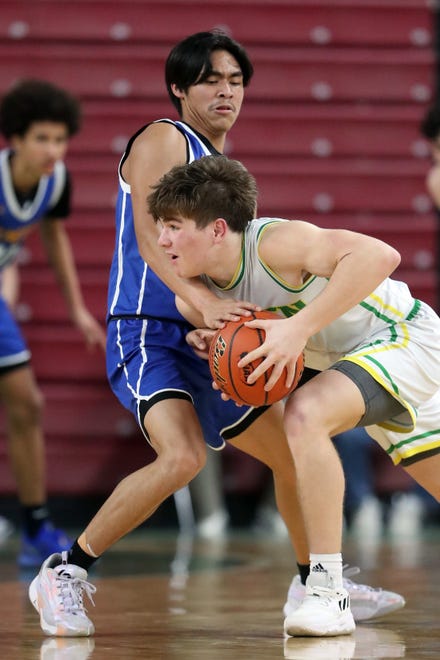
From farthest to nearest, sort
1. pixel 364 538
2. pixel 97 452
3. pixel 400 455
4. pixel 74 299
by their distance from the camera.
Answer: pixel 97 452, pixel 364 538, pixel 74 299, pixel 400 455

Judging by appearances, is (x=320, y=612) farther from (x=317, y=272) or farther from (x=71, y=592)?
(x=317, y=272)

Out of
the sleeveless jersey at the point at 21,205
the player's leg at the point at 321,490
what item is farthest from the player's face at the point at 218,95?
the sleeveless jersey at the point at 21,205

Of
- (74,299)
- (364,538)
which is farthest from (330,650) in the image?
(364,538)

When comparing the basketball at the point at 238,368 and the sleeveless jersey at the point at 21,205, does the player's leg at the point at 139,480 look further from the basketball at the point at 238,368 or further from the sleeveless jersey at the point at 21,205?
the sleeveless jersey at the point at 21,205

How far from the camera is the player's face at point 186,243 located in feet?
11.8

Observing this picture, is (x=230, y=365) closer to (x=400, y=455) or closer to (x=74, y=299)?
(x=400, y=455)

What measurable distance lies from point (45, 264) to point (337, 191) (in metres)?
2.00

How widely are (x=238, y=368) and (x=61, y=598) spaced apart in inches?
35.0

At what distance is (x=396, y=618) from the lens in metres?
3.97

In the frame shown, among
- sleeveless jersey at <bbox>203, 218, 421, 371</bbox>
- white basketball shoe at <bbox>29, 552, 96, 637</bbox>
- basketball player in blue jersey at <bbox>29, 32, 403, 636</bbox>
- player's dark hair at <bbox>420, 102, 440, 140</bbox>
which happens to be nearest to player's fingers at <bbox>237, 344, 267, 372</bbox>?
basketball player in blue jersey at <bbox>29, 32, 403, 636</bbox>

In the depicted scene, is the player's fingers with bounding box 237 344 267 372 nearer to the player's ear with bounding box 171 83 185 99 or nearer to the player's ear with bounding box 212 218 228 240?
the player's ear with bounding box 212 218 228 240

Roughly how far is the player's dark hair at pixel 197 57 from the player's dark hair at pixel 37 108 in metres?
2.06

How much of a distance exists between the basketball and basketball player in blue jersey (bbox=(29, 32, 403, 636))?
65 mm

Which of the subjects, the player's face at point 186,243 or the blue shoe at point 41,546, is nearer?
the player's face at point 186,243
